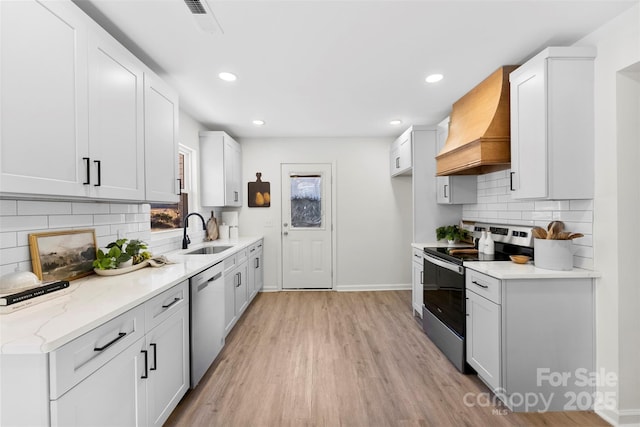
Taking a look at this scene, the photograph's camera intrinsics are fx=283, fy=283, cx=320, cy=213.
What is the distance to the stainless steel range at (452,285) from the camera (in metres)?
2.33

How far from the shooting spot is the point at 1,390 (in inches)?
37.9

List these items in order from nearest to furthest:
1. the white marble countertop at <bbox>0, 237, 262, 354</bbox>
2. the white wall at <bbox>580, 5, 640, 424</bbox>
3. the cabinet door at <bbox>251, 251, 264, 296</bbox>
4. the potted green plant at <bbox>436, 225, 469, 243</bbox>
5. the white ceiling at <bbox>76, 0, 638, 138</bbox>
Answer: the white marble countertop at <bbox>0, 237, 262, 354</bbox>, the white ceiling at <bbox>76, 0, 638, 138</bbox>, the white wall at <bbox>580, 5, 640, 424</bbox>, the potted green plant at <bbox>436, 225, 469, 243</bbox>, the cabinet door at <bbox>251, 251, 264, 296</bbox>

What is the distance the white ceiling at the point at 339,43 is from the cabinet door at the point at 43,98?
15.4 inches

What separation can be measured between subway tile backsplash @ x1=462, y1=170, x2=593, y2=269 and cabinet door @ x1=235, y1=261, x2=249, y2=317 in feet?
9.22

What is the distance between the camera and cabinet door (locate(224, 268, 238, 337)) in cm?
280

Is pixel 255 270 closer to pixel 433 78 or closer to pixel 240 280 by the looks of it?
pixel 240 280

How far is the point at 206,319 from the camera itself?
87.5 inches

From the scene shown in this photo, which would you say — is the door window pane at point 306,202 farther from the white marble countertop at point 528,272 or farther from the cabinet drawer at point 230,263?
the white marble countertop at point 528,272

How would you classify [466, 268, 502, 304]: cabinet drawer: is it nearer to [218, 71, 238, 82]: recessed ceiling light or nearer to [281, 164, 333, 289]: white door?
[218, 71, 238, 82]: recessed ceiling light

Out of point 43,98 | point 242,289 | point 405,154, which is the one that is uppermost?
point 405,154

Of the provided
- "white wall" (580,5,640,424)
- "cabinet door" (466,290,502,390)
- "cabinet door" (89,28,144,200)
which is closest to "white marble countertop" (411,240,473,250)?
"cabinet door" (466,290,502,390)

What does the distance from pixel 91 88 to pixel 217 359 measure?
2.25 metres

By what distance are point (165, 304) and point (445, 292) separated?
2253 millimetres

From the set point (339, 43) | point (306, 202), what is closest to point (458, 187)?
point (339, 43)
